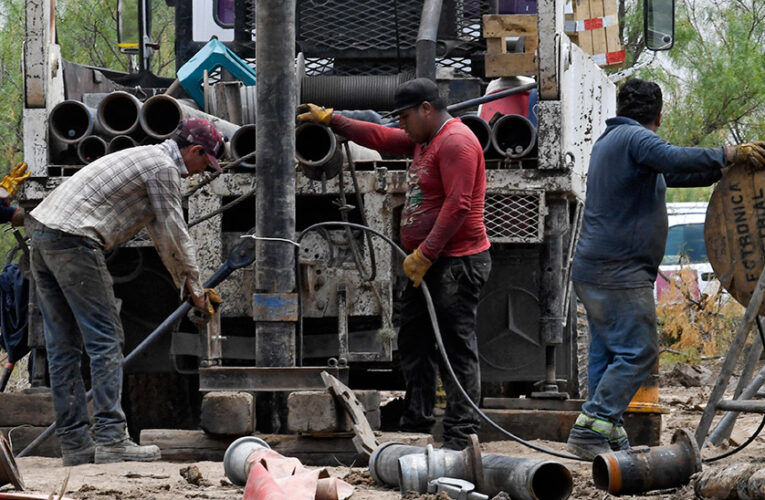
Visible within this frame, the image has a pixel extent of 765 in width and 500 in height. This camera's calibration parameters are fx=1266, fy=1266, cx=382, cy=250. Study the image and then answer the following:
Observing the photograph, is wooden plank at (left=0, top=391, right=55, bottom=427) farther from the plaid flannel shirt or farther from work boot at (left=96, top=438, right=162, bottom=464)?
the plaid flannel shirt

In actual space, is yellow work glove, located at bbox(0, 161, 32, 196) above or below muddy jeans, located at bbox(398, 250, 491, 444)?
above

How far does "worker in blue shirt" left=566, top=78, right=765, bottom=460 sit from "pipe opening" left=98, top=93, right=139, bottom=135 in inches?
92.2

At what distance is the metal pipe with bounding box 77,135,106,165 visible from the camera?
643cm

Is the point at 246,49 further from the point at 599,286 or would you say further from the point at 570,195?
the point at 599,286

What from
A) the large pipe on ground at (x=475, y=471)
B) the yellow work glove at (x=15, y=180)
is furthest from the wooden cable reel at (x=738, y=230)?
the yellow work glove at (x=15, y=180)

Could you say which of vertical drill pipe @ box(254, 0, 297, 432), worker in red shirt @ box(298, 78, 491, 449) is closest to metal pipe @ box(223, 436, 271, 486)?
vertical drill pipe @ box(254, 0, 297, 432)

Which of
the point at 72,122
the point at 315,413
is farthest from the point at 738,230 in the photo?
the point at 72,122

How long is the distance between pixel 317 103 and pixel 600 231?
2216mm

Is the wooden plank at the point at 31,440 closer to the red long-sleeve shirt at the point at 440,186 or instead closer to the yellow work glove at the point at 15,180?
the yellow work glove at the point at 15,180

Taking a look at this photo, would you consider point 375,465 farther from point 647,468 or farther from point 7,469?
point 7,469

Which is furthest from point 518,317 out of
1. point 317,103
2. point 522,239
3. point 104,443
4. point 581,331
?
point 104,443

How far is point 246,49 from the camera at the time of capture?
26.9ft

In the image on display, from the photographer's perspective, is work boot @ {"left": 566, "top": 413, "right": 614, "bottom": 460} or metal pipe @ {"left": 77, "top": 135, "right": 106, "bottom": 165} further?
metal pipe @ {"left": 77, "top": 135, "right": 106, "bottom": 165}

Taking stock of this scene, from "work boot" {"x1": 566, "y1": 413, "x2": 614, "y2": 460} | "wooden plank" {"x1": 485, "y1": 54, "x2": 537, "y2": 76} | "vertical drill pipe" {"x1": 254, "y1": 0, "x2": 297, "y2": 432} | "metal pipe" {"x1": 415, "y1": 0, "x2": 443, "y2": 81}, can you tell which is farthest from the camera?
"wooden plank" {"x1": 485, "y1": 54, "x2": 537, "y2": 76}
